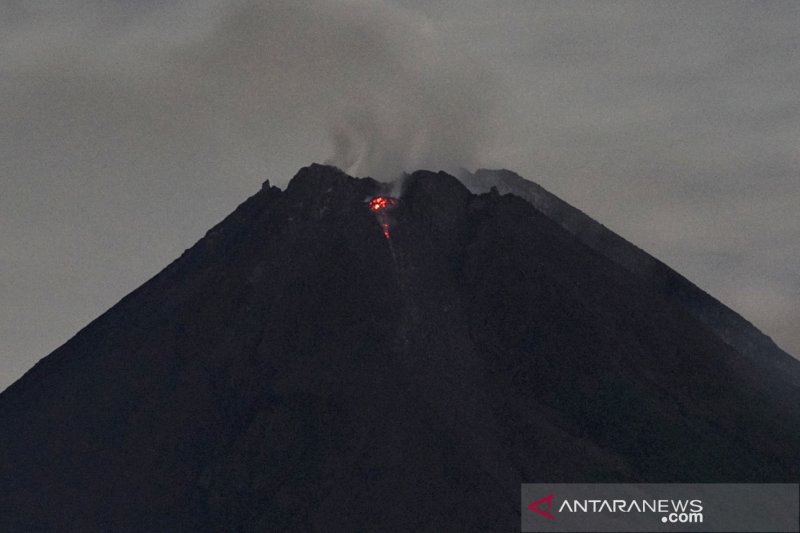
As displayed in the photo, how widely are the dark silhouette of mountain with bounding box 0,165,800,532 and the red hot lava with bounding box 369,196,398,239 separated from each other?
76cm

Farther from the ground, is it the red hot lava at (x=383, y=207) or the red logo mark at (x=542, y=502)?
the red hot lava at (x=383, y=207)

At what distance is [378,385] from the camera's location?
163 metres

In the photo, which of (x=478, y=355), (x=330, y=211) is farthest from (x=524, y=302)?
(x=330, y=211)

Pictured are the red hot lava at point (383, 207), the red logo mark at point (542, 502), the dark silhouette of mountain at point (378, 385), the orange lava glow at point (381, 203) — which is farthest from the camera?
the orange lava glow at point (381, 203)

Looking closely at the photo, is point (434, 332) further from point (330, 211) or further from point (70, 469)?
point (70, 469)

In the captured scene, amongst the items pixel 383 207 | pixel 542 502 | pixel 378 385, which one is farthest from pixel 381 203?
pixel 542 502

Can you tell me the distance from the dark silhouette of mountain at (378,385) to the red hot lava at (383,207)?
2.50 ft

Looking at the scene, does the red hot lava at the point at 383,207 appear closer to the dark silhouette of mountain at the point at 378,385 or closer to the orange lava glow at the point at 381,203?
the orange lava glow at the point at 381,203

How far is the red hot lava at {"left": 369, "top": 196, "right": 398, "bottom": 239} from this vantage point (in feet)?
596

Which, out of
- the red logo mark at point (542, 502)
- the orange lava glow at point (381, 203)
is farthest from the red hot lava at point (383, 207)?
the red logo mark at point (542, 502)

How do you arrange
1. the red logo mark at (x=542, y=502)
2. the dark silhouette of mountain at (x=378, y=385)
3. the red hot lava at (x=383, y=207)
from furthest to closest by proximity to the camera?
the red hot lava at (x=383, y=207) < the dark silhouette of mountain at (x=378, y=385) < the red logo mark at (x=542, y=502)

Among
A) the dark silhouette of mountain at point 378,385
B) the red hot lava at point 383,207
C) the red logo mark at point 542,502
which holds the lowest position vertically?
the red logo mark at point 542,502

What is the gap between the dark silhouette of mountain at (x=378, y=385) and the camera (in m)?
155

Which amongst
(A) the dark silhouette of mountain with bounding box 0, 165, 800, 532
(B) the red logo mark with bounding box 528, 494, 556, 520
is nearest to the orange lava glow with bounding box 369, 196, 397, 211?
(A) the dark silhouette of mountain with bounding box 0, 165, 800, 532
